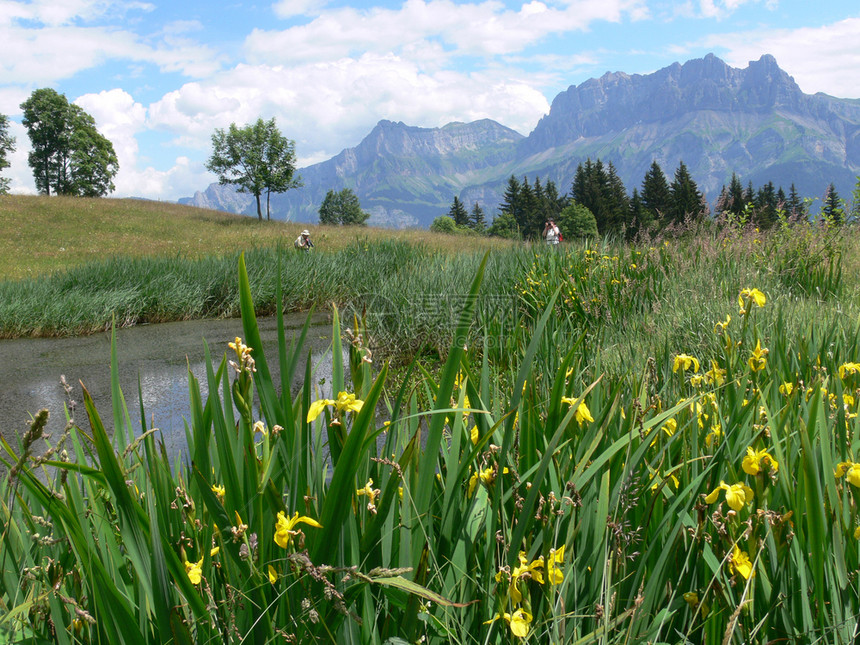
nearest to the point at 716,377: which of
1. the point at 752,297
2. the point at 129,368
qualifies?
the point at 752,297

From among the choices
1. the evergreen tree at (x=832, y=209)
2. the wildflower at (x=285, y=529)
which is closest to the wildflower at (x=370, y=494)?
the wildflower at (x=285, y=529)

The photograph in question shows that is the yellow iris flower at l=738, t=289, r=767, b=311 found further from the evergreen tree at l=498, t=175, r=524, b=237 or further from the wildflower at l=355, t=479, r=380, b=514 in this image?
the evergreen tree at l=498, t=175, r=524, b=237

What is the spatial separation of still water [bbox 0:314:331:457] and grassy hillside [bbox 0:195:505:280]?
10.5m

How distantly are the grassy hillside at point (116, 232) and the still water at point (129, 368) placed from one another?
10.5 m

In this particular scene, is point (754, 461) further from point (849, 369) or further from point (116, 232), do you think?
point (116, 232)

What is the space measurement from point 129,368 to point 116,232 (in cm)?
2350

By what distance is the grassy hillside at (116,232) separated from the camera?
20.3 metres

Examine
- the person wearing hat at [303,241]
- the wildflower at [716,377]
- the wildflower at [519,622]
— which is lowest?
the wildflower at [519,622]

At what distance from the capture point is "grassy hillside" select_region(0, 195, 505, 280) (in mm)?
20328

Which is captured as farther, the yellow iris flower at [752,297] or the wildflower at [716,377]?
the yellow iris flower at [752,297]

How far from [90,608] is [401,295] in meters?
5.51

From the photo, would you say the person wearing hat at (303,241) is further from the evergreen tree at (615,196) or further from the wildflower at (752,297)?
the evergreen tree at (615,196)

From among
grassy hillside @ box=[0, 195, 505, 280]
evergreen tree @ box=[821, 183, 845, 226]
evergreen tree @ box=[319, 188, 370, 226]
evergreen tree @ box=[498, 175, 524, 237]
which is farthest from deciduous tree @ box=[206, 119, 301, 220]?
evergreen tree @ box=[319, 188, 370, 226]

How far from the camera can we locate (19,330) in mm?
8555
